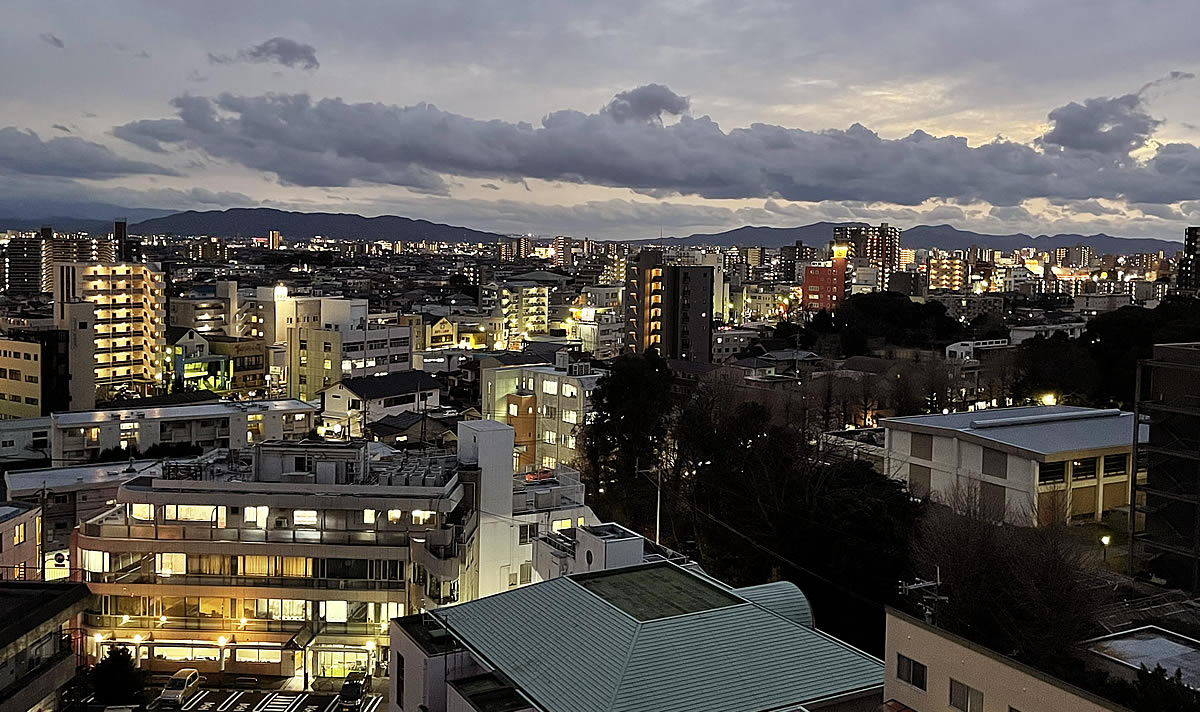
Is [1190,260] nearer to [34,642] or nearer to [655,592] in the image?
[655,592]

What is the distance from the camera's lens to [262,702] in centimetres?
971

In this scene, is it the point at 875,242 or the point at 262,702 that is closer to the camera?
the point at 262,702

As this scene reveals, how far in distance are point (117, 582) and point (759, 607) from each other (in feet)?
24.7

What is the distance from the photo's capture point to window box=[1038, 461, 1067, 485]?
43.7 ft

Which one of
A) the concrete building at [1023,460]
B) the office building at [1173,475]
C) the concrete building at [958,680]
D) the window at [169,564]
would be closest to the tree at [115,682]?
the window at [169,564]

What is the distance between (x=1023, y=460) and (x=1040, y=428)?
3.99ft

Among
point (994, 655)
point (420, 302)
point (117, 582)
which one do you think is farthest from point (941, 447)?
point (420, 302)

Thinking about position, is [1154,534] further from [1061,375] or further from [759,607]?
[1061,375]

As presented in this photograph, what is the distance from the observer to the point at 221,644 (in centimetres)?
1043

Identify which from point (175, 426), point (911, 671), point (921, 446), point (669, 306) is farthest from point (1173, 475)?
point (669, 306)

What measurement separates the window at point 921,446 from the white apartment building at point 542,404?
642cm

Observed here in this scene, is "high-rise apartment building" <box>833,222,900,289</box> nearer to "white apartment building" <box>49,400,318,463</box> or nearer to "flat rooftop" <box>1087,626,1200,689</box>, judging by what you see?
"white apartment building" <box>49,400,318,463</box>

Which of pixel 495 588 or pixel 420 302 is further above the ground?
pixel 420 302

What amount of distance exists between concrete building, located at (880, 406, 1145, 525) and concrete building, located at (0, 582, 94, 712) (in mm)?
10015
